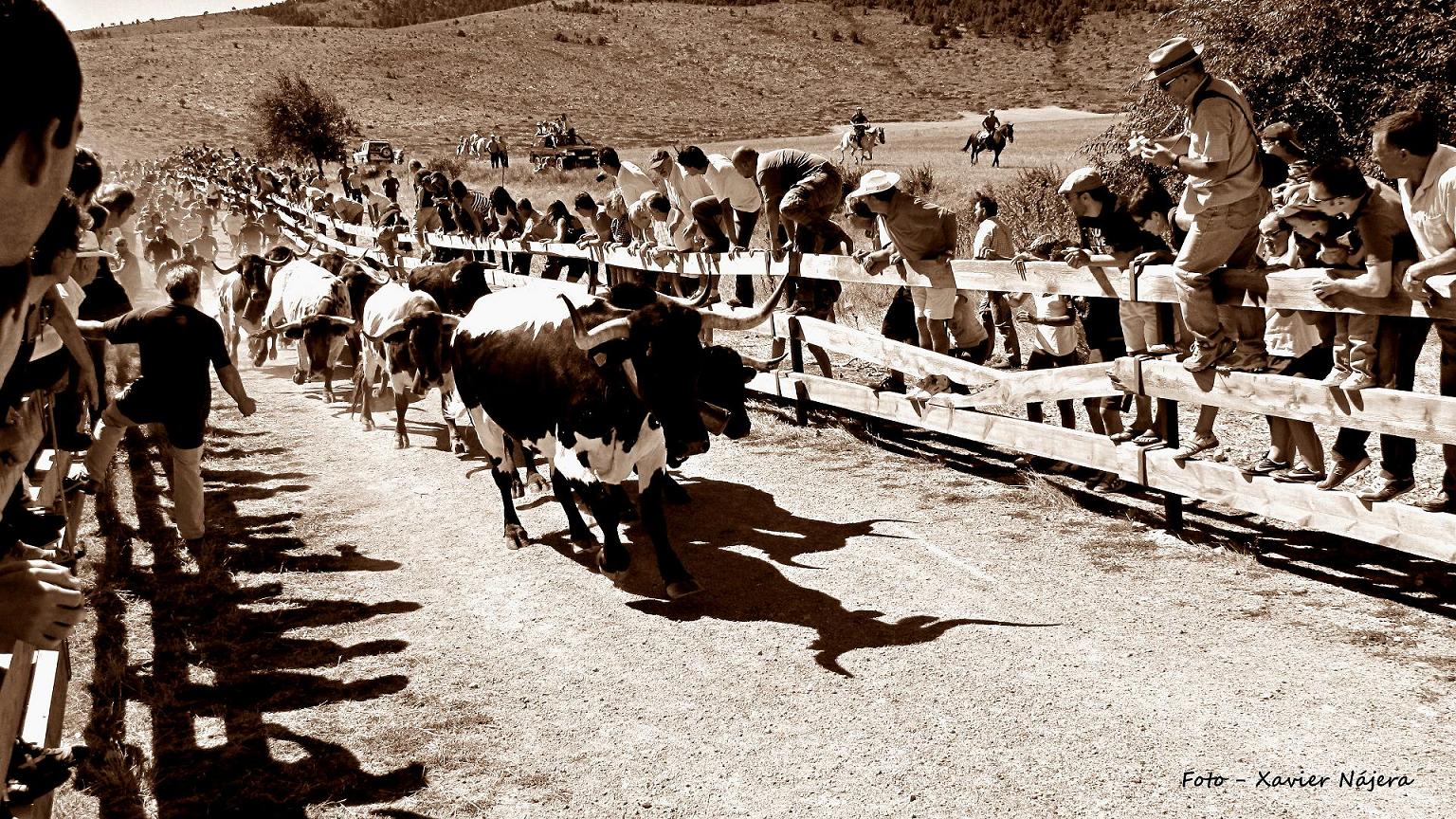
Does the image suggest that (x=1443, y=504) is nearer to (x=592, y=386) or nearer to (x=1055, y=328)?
(x=1055, y=328)

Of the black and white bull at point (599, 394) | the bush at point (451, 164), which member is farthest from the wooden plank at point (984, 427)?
the bush at point (451, 164)

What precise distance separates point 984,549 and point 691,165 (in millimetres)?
6080

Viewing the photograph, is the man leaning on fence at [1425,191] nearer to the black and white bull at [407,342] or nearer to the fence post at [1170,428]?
the fence post at [1170,428]

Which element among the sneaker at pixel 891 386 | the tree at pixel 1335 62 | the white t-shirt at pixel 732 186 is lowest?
the sneaker at pixel 891 386

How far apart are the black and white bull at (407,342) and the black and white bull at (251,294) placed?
4.97 metres

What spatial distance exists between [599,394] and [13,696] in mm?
3828

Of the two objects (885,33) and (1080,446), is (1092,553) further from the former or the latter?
(885,33)

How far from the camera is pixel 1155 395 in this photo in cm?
720

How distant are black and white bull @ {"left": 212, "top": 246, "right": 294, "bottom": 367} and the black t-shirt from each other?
26.3ft

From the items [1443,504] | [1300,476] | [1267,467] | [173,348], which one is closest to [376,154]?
[173,348]

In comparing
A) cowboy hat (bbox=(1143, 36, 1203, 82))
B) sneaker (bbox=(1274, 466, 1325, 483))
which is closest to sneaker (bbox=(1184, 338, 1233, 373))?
sneaker (bbox=(1274, 466, 1325, 483))

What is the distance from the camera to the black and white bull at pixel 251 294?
631 inches

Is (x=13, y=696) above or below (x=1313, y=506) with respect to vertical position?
above

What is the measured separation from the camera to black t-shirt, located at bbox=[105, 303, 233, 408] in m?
7.74
